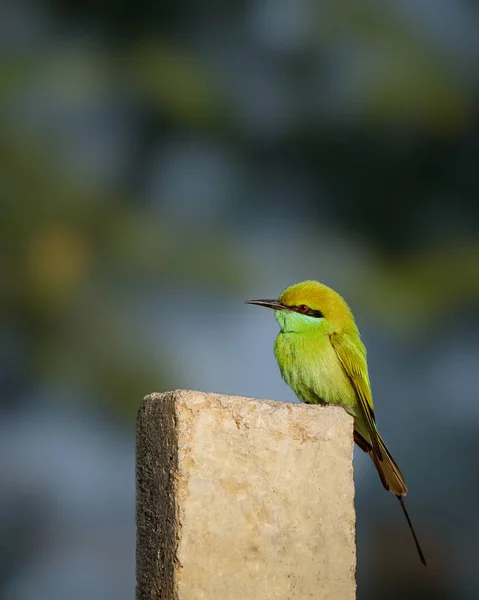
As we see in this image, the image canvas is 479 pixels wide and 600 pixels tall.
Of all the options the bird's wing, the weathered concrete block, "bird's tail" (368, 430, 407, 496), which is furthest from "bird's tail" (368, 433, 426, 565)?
the weathered concrete block

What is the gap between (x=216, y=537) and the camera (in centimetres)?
181

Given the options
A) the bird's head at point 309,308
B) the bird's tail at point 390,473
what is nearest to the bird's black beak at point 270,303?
the bird's head at point 309,308

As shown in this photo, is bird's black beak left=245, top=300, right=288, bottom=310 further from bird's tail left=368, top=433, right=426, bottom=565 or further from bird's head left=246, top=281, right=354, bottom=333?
bird's tail left=368, top=433, right=426, bottom=565

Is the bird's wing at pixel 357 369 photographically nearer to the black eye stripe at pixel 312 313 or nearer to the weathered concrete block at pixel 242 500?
the black eye stripe at pixel 312 313

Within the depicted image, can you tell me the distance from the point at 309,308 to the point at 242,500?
88cm

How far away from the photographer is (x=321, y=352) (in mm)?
2627

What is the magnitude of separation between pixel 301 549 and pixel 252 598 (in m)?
0.15

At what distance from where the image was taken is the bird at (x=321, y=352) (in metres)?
2.61

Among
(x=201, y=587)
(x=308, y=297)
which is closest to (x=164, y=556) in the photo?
(x=201, y=587)

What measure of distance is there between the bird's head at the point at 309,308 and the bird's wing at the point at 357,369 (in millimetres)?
43

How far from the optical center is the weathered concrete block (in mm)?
1793

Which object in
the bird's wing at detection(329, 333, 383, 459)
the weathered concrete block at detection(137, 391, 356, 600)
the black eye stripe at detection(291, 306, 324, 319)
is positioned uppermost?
the black eye stripe at detection(291, 306, 324, 319)

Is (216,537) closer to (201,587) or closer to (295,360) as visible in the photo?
(201,587)

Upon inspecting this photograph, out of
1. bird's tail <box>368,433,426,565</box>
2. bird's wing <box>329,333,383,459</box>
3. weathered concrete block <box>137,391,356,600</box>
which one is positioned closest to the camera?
weathered concrete block <box>137,391,356,600</box>
